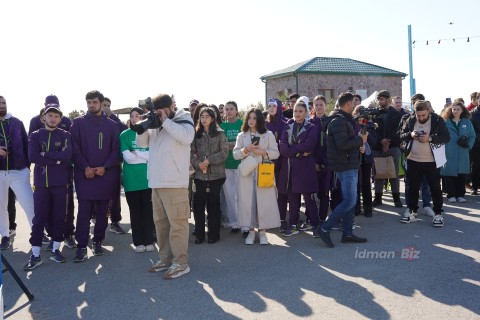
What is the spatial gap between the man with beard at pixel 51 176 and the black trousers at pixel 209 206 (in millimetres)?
1831

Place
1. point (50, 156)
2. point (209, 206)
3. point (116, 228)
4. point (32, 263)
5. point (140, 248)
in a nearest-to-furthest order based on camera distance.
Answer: point (32, 263) → point (50, 156) → point (140, 248) → point (209, 206) → point (116, 228)

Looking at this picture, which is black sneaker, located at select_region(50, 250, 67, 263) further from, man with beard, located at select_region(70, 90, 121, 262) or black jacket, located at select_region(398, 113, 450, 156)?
black jacket, located at select_region(398, 113, 450, 156)

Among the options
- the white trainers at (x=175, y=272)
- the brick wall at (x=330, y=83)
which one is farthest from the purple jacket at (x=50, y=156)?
the brick wall at (x=330, y=83)

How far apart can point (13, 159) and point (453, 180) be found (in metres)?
8.12

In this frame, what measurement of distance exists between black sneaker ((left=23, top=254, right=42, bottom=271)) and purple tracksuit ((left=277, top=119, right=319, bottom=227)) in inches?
138

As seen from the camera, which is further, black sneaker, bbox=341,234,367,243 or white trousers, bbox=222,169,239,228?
white trousers, bbox=222,169,239,228

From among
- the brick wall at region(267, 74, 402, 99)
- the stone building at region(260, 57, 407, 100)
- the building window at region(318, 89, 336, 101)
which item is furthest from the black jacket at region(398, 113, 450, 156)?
the building window at region(318, 89, 336, 101)

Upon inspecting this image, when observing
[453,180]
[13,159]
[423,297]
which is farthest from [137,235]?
[453,180]

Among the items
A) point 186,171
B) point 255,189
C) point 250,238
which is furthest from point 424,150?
point 186,171

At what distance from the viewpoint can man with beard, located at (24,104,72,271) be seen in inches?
224

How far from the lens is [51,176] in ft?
18.8

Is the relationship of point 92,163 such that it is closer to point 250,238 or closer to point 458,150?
point 250,238

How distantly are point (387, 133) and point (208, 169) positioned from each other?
3.84m

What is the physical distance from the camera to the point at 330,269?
16.4ft
